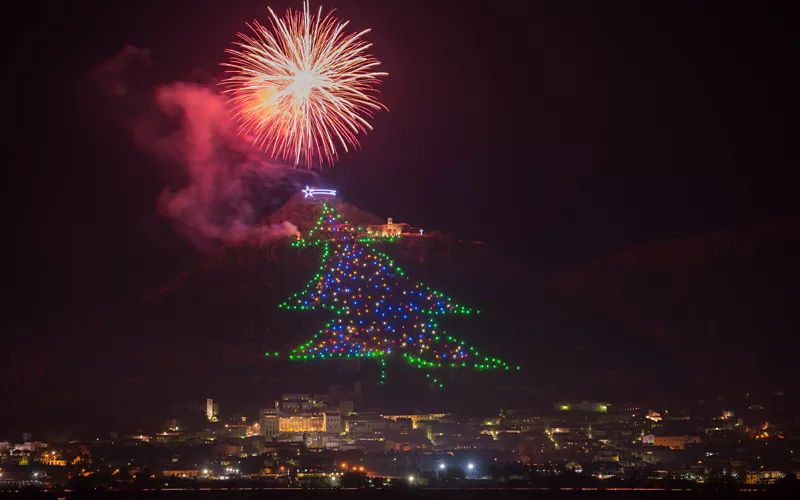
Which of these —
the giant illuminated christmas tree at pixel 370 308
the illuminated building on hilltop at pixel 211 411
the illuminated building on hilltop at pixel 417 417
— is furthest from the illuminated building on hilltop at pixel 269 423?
the illuminated building on hilltop at pixel 417 417

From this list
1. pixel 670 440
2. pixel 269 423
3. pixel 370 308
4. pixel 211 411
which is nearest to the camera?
pixel 670 440

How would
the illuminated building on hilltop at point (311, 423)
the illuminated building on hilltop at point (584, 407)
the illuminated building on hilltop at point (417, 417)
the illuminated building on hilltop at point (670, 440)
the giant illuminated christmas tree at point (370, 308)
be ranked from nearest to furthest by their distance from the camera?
the illuminated building on hilltop at point (670, 440) < the illuminated building on hilltop at point (311, 423) < the illuminated building on hilltop at point (417, 417) < the illuminated building on hilltop at point (584, 407) < the giant illuminated christmas tree at point (370, 308)

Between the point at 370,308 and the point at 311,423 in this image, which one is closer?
the point at 311,423

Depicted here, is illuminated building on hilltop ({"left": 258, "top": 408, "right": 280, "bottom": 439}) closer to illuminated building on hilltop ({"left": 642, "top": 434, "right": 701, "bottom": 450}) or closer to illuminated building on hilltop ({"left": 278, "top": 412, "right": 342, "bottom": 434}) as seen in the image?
illuminated building on hilltop ({"left": 278, "top": 412, "right": 342, "bottom": 434})

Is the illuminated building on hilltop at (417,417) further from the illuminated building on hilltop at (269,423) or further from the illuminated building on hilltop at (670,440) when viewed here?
the illuminated building on hilltop at (670,440)

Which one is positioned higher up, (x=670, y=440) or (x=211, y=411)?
(x=211, y=411)

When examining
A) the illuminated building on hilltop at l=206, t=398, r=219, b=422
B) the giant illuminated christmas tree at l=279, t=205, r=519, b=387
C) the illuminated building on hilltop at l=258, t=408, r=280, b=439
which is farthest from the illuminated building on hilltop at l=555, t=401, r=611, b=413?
the illuminated building on hilltop at l=206, t=398, r=219, b=422

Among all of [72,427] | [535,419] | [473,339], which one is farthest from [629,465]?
[72,427]

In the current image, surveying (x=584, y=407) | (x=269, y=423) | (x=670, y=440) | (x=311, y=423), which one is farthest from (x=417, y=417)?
(x=670, y=440)

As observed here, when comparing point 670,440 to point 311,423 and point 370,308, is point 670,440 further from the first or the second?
point 370,308

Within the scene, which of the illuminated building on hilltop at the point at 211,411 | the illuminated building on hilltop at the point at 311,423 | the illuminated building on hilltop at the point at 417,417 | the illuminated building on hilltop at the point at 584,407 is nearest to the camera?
the illuminated building on hilltop at the point at 311,423
